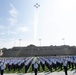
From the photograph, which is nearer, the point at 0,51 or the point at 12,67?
the point at 12,67

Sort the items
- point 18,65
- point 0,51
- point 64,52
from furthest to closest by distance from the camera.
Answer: point 0,51, point 64,52, point 18,65

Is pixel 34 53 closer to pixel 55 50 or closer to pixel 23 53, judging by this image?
pixel 23 53

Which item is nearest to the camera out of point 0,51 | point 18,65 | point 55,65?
point 55,65

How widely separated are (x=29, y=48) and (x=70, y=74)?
200ft

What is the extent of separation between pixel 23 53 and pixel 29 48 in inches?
235

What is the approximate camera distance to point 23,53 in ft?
220

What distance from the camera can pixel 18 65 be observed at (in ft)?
55.8

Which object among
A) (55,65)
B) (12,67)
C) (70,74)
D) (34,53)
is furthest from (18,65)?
(34,53)

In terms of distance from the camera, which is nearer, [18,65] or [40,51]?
[18,65]

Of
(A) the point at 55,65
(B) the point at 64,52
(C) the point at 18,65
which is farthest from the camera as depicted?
(B) the point at 64,52

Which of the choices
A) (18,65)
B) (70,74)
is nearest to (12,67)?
(18,65)

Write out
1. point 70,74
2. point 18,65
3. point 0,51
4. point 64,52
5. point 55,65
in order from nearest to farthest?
point 70,74, point 55,65, point 18,65, point 64,52, point 0,51

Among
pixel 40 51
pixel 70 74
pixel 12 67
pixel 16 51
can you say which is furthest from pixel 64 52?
pixel 70 74

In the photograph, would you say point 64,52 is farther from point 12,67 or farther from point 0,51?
point 12,67
